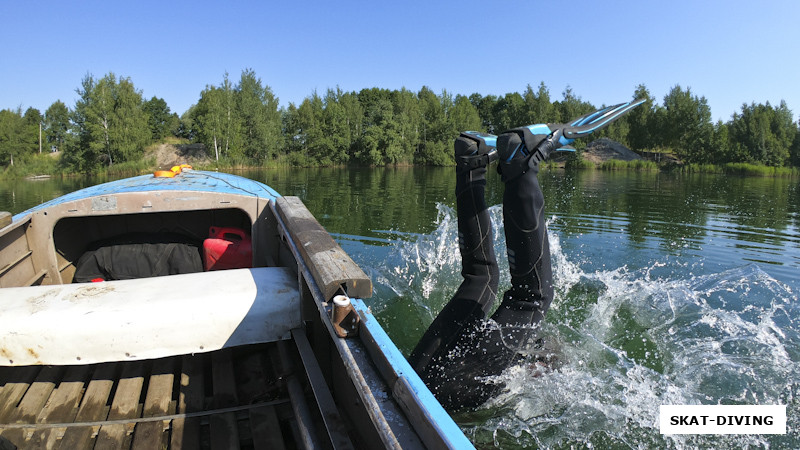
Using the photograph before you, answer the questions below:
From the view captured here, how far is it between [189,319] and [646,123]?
193 feet

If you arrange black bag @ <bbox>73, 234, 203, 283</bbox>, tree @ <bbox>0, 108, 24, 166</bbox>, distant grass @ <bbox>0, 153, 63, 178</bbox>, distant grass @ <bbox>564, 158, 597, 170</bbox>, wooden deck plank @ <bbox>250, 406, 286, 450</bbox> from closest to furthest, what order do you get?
wooden deck plank @ <bbox>250, 406, 286, 450</bbox>
black bag @ <bbox>73, 234, 203, 283</bbox>
distant grass @ <bbox>0, 153, 63, 178</bbox>
tree @ <bbox>0, 108, 24, 166</bbox>
distant grass @ <bbox>564, 158, 597, 170</bbox>

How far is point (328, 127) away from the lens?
175 feet

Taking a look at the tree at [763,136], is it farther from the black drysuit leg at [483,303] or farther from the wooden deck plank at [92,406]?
the wooden deck plank at [92,406]

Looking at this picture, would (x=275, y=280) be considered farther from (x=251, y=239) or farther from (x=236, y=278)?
(x=251, y=239)

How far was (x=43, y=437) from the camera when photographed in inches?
89.0

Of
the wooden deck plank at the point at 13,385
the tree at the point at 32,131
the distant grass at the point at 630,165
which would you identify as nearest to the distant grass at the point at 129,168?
the tree at the point at 32,131

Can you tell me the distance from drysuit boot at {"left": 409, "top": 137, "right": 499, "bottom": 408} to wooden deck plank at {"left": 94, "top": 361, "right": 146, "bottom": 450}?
166 centimetres

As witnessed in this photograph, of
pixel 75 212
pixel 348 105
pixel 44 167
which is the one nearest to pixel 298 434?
pixel 75 212

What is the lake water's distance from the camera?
3.24 m

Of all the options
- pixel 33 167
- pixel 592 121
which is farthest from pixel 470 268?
pixel 33 167

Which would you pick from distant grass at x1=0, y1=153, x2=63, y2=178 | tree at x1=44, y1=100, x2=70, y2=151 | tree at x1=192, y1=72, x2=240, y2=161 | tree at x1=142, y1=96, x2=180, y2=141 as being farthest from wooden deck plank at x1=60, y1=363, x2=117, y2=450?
tree at x1=44, y1=100, x2=70, y2=151

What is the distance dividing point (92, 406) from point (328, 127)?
5282cm

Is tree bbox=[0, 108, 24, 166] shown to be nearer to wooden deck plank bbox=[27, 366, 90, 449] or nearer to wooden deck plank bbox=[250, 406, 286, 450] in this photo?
wooden deck plank bbox=[27, 366, 90, 449]

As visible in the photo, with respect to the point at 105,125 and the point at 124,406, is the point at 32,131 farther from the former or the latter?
the point at 124,406
